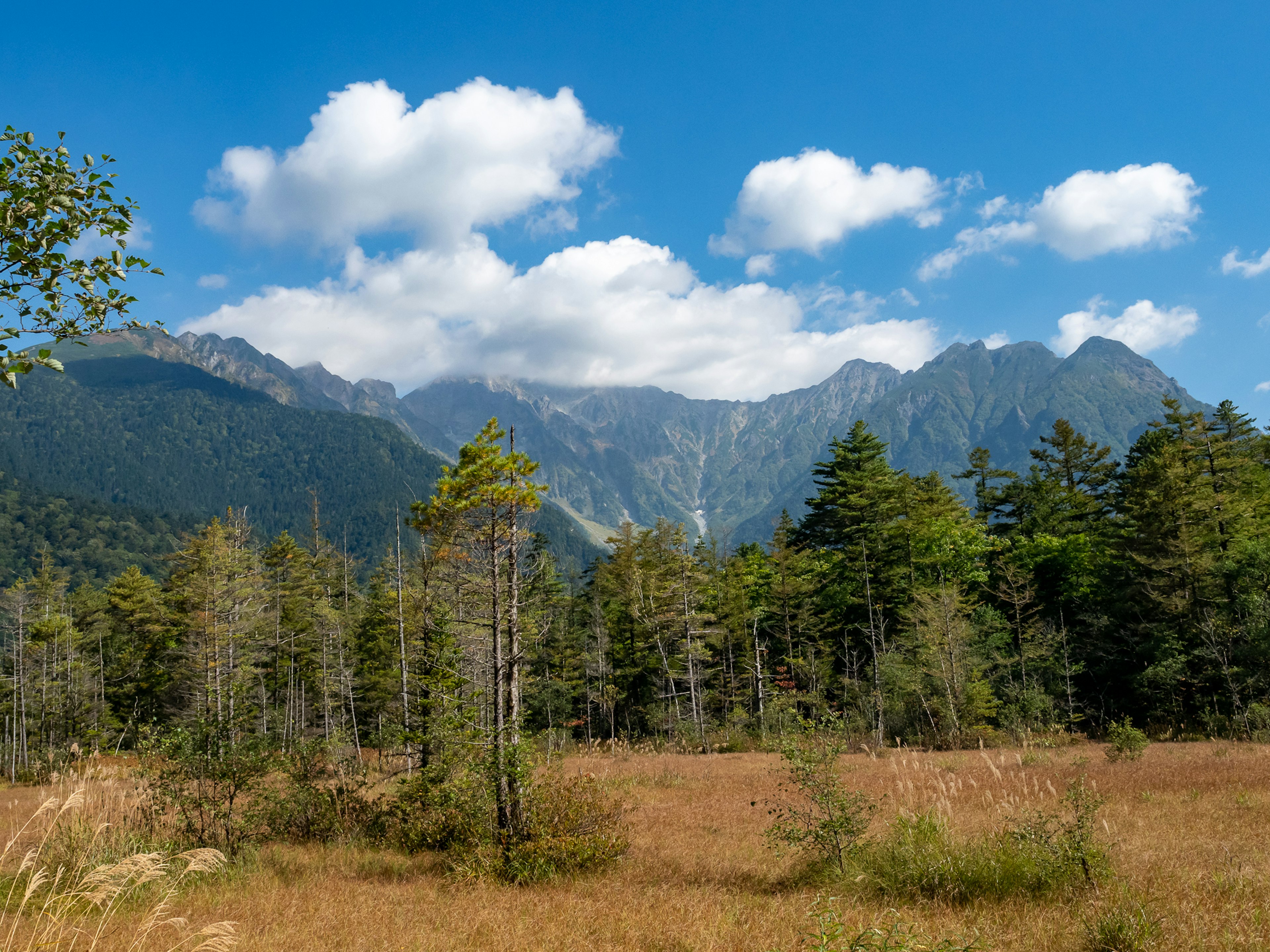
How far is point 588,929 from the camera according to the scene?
6.60 metres

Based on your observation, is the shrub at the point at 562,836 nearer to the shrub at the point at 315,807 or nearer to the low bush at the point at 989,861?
the low bush at the point at 989,861

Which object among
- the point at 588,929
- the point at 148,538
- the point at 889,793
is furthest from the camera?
the point at 148,538

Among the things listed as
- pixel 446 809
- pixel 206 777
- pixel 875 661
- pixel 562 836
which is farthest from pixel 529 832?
pixel 875 661

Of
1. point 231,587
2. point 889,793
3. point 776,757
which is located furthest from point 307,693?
point 889,793

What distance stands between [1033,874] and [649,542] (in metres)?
37.9

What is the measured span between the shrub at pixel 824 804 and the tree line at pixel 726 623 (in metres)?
4.33

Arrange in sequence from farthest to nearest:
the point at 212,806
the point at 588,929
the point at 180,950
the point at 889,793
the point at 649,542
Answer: the point at 649,542, the point at 889,793, the point at 212,806, the point at 588,929, the point at 180,950

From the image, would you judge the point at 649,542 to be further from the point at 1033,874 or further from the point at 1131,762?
the point at 1033,874

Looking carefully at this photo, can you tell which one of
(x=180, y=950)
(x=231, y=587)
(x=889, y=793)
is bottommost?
(x=889, y=793)

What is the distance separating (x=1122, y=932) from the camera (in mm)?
5410

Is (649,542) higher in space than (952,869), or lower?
higher

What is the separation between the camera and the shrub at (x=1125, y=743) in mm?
17875

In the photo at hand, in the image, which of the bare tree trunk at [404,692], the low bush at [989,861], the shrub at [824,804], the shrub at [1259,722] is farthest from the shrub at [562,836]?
the shrub at [1259,722]

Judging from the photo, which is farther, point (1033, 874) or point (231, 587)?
point (231, 587)
